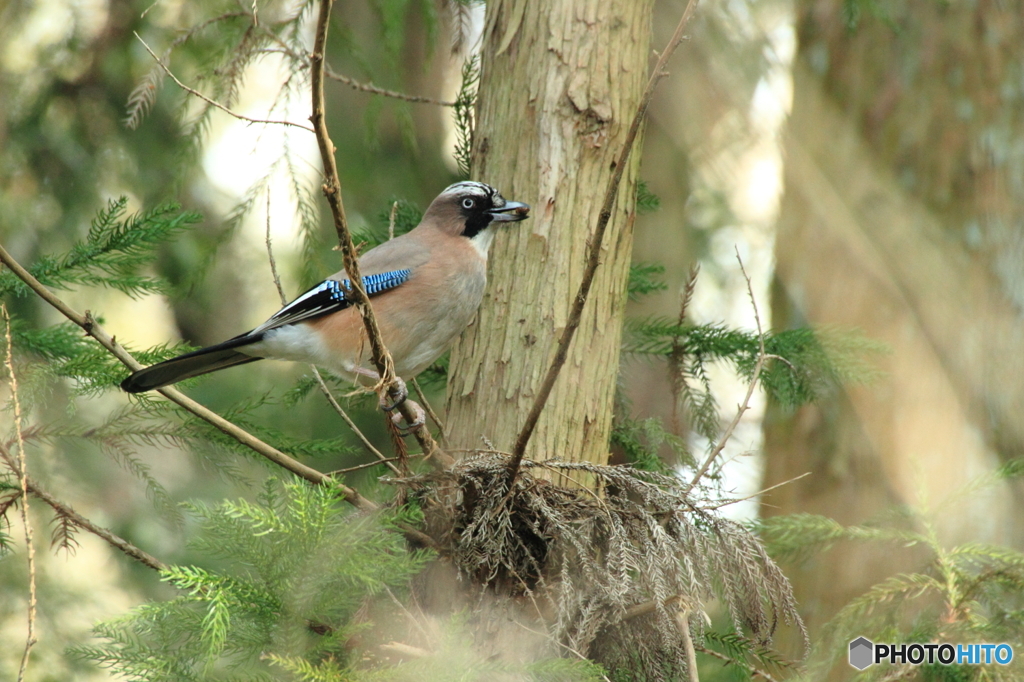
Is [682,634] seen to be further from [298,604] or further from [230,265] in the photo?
[230,265]

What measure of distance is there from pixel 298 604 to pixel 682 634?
1399mm

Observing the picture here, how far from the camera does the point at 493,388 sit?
422cm

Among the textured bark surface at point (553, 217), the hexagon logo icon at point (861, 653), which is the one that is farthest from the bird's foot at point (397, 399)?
the hexagon logo icon at point (861, 653)

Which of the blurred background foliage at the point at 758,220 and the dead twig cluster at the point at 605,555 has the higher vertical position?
the blurred background foliage at the point at 758,220

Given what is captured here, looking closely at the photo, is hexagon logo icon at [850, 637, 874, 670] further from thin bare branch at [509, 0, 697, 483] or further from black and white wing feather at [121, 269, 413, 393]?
black and white wing feather at [121, 269, 413, 393]

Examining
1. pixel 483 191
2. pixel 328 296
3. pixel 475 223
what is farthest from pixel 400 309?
pixel 483 191

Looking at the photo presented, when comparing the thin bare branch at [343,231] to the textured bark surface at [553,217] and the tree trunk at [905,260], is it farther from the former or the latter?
the tree trunk at [905,260]

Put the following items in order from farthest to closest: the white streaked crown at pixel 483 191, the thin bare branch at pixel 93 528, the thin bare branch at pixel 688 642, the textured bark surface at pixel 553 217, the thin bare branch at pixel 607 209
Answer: the white streaked crown at pixel 483 191 < the textured bark surface at pixel 553 217 < the thin bare branch at pixel 93 528 < the thin bare branch at pixel 688 642 < the thin bare branch at pixel 607 209

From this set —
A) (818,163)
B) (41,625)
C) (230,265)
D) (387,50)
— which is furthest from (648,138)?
(41,625)

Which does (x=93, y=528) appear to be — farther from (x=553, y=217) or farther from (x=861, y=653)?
(x=861, y=653)

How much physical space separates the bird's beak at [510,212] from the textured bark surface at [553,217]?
61 mm

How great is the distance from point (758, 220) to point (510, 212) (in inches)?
125

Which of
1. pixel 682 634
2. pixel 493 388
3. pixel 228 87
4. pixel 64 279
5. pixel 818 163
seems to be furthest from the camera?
pixel 818 163

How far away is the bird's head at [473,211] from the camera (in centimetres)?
443
